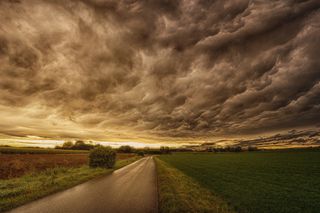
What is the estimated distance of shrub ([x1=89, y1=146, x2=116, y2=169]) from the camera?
24250 mm

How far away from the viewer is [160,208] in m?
7.41

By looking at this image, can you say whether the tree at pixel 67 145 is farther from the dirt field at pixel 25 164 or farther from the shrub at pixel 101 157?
the shrub at pixel 101 157

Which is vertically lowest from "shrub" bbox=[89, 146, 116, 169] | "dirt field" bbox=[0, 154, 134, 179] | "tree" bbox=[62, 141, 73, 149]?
"dirt field" bbox=[0, 154, 134, 179]

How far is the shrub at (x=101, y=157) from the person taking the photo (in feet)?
79.6

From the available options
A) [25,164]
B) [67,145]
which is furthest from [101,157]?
[67,145]

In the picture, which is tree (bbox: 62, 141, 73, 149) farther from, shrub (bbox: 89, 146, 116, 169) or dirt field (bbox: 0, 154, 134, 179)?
shrub (bbox: 89, 146, 116, 169)

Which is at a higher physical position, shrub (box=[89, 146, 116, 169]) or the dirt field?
shrub (box=[89, 146, 116, 169])

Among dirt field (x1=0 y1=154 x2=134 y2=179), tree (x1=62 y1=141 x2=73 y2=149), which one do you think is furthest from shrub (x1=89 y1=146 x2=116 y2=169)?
tree (x1=62 y1=141 x2=73 y2=149)

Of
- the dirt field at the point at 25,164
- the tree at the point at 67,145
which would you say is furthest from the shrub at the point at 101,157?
the tree at the point at 67,145

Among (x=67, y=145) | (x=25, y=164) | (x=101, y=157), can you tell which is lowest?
(x=25, y=164)

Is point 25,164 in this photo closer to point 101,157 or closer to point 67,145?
point 101,157

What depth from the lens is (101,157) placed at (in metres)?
24.5

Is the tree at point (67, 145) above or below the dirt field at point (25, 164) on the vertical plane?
above

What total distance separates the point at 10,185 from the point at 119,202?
9.58m
